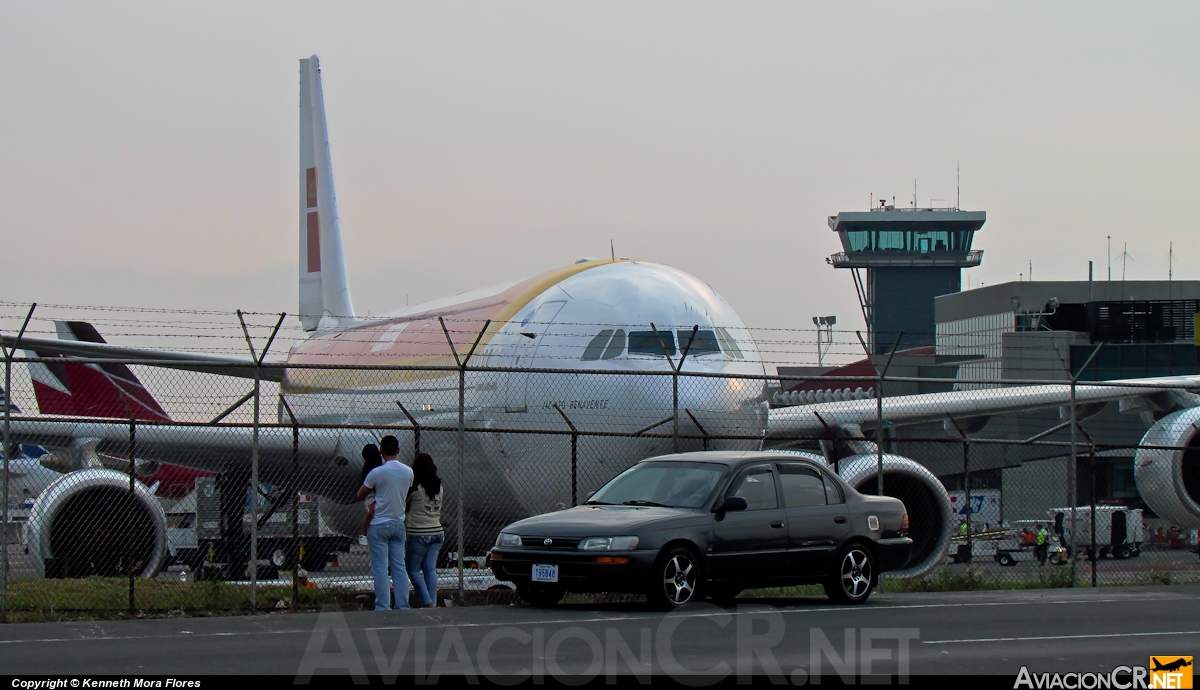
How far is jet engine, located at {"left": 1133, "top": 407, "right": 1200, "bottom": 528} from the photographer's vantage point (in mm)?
18484

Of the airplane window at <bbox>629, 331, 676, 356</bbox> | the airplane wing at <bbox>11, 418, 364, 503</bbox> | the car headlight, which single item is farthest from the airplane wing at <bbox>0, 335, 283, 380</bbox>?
the airplane window at <bbox>629, 331, 676, 356</bbox>

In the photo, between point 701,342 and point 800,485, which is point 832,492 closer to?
point 800,485

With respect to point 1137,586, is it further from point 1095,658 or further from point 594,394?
point 1095,658

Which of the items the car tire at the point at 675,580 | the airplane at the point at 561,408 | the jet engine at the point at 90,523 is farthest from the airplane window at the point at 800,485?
the jet engine at the point at 90,523

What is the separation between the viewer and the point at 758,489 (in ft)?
39.3

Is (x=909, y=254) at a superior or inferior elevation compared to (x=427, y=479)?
superior

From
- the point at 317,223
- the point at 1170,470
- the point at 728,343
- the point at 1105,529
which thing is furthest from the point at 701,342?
the point at 1105,529

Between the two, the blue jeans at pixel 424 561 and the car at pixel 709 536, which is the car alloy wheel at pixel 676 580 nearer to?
the car at pixel 709 536

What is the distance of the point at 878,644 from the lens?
8984 millimetres

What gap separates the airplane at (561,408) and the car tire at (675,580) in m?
2.75

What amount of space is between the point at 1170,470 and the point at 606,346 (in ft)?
26.2

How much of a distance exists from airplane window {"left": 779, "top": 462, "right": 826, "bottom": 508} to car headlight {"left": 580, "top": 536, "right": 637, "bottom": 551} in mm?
1839

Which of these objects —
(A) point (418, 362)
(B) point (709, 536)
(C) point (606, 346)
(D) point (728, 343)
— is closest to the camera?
(B) point (709, 536)

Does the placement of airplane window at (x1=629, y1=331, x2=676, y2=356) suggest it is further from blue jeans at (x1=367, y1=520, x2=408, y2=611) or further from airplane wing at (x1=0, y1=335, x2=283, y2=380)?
blue jeans at (x1=367, y1=520, x2=408, y2=611)
